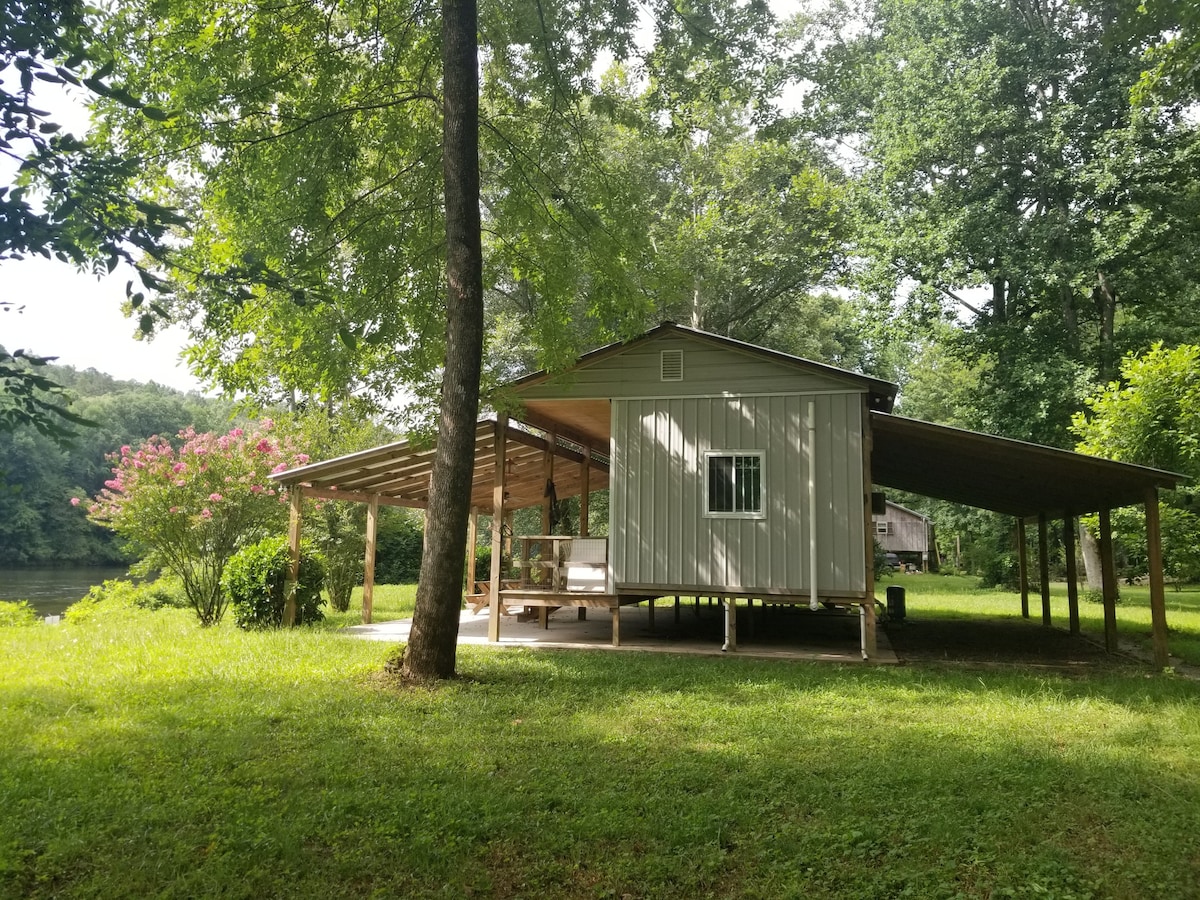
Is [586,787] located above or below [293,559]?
below

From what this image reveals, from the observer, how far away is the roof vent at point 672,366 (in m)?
11.8

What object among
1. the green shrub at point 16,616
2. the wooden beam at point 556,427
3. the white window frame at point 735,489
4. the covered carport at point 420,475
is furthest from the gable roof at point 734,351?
the green shrub at point 16,616

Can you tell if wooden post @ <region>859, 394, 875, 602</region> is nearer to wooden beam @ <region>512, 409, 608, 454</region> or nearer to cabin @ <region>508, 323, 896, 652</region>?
cabin @ <region>508, 323, 896, 652</region>

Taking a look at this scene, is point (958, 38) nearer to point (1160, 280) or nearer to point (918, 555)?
point (1160, 280)

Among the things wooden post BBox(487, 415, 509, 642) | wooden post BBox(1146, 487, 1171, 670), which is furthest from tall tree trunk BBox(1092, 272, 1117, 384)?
wooden post BBox(487, 415, 509, 642)

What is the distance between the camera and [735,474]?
11422 millimetres

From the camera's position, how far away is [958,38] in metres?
22.3

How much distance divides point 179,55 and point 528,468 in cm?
998

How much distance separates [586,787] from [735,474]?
6.82 meters

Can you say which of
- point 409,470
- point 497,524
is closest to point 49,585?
point 409,470

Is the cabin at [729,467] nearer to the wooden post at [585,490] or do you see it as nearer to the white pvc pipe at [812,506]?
the white pvc pipe at [812,506]

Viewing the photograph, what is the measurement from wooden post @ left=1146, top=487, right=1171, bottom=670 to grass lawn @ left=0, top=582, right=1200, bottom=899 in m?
1.38

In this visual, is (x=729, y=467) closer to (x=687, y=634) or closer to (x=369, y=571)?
(x=687, y=634)

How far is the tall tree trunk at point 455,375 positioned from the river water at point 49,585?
14.8 meters
